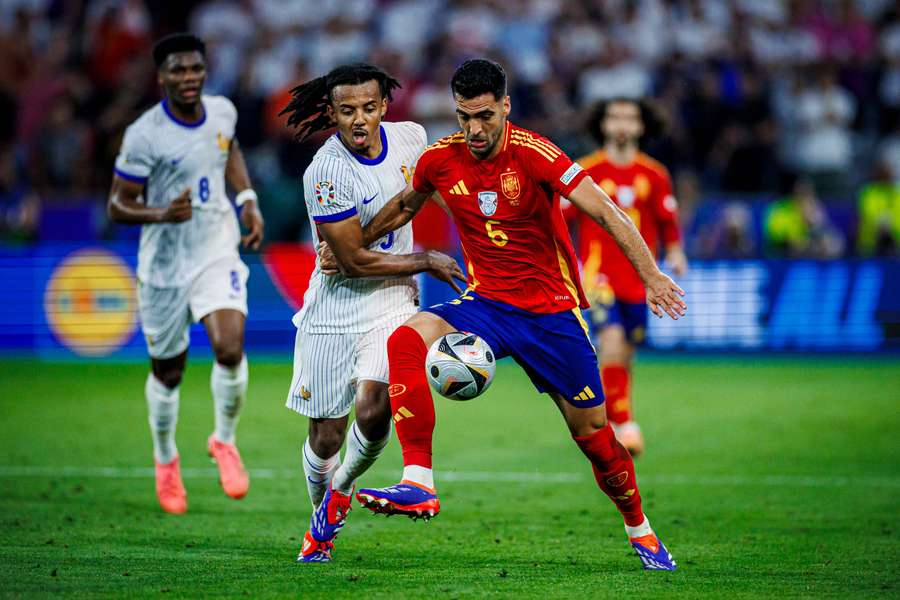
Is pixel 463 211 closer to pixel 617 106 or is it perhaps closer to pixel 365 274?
pixel 365 274

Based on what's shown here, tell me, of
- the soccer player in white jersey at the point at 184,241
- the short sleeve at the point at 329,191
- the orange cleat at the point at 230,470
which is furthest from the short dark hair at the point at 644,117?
the short sleeve at the point at 329,191

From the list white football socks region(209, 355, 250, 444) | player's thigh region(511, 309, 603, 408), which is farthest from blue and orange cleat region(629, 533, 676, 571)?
white football socks region(209, 355, 250, 444)

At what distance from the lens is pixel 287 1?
19.2 m

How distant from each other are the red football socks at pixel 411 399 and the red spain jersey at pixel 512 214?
535mm

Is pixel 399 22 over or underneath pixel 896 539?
over

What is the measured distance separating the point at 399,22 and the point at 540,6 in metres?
2.06

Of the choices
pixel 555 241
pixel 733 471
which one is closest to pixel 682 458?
pixel 733 471

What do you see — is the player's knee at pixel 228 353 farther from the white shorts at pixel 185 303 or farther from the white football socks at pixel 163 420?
the white football socks at pixel 163 420

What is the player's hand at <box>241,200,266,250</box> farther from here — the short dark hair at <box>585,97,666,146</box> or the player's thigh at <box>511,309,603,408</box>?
the short dark hair at <box>585,97,666,146</box>

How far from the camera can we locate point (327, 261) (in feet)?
21.3

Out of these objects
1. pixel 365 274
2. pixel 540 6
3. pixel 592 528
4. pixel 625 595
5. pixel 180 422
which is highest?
pixel 540 6

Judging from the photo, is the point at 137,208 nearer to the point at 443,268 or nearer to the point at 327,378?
the point at 327,378

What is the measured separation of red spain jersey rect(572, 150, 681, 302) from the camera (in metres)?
9.98

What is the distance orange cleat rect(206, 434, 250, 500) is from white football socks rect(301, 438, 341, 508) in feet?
4.46
